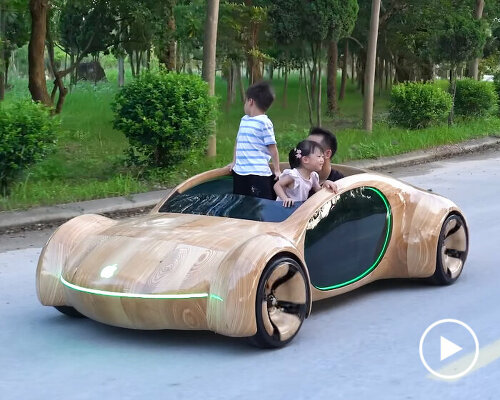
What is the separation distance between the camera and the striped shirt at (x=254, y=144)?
6.26 meters

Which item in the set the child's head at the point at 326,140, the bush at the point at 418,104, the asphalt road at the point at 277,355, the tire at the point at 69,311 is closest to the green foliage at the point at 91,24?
the bush at the point at 418,104

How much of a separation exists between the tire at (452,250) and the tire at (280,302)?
5.50 feet

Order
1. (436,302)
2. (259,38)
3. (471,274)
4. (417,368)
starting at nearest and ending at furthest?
(417,368), (436,302), (471,274), (259,38)

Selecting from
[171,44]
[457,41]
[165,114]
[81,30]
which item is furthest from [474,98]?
[81,30]

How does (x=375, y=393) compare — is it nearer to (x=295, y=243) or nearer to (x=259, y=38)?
(x=295, y=243)

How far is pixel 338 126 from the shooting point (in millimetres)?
23219

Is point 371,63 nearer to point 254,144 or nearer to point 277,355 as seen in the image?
point 254,144

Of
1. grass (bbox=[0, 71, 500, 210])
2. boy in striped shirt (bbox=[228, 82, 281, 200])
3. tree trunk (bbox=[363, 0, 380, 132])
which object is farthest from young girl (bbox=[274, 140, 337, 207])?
tree trunk (bbox=[363, 0, 380, 132])

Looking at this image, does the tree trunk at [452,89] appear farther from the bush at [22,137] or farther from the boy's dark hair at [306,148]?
the boy's dark hair at [306,148]

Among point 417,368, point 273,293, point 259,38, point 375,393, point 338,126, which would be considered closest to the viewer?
point 375,393

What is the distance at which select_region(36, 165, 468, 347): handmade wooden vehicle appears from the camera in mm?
4676

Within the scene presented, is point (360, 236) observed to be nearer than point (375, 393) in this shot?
No

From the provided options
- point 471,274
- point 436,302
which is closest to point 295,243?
point 436,302

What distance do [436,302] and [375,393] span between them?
6.19 feet
